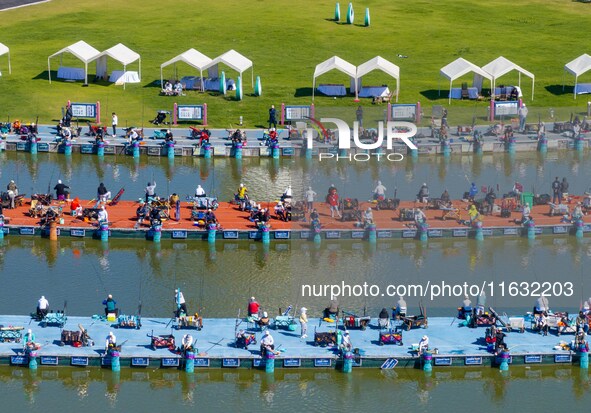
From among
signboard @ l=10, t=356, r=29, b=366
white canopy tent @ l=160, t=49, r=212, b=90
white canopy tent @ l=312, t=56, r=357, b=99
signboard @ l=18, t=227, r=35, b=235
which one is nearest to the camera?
signboard @ l=10, t=356, r=29, b=366

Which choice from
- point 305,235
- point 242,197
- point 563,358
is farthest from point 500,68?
point 563,358

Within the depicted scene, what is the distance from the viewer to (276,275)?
78.5m

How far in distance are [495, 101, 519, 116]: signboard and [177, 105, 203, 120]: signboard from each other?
22.0 m

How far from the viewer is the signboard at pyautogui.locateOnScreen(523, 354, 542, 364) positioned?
66750mm

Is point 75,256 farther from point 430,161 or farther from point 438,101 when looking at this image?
point 438,101

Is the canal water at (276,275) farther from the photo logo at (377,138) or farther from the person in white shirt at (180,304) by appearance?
the person in white shirt at (180,304)

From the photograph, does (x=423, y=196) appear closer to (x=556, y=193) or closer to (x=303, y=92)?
(x=556, y=193)

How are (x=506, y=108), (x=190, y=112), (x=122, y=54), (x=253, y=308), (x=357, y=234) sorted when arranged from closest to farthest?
(x=253, y=308)
(x=357, y=234)
(x=190, y=112)
(x=506, y=108)
(x=122, y=54)

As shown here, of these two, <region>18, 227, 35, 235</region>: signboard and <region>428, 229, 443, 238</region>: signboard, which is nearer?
<region>18, 227, 35, 235</region>: signboard

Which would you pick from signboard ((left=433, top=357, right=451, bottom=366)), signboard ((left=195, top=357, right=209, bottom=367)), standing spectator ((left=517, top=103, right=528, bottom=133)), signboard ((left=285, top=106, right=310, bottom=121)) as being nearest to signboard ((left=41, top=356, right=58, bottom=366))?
signboard ((left=195, top=357, right=209, bottom=367))

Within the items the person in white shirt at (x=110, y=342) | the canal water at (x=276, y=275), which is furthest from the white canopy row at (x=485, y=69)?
the person in white shirt at (x=110, y=342)

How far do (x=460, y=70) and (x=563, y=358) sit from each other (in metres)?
46.6

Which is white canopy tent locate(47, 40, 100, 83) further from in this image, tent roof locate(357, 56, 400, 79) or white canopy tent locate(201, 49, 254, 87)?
tent roof locate(357, 56, 400, 79)

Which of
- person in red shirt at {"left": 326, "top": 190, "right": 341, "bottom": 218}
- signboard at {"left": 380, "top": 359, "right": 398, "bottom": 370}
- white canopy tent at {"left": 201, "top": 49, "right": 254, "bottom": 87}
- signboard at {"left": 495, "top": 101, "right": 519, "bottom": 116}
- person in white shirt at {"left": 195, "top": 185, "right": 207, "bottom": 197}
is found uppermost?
white canopy tent at {"left": 201, "top": 49, "right": 254, "bottom": 87}
